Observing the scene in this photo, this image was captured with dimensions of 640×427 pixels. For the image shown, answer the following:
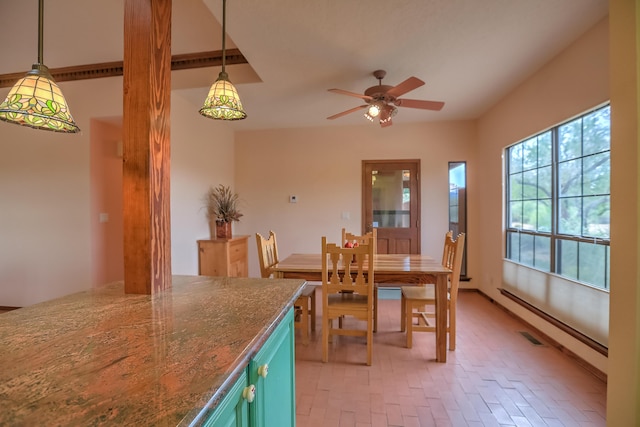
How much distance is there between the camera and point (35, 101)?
1.04 m

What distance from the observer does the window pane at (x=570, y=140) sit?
2.34 metres

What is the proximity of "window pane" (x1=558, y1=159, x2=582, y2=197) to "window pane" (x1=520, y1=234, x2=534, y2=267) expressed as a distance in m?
0.67

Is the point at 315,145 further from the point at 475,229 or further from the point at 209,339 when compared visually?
the point at 209,339

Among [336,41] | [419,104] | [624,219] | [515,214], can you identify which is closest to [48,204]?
[336,41]

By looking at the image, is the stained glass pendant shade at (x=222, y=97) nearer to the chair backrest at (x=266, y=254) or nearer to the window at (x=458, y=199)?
the chair backrest at (x=266, y=254)

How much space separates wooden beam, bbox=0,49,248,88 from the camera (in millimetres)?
2705

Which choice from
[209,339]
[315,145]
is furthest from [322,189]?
[209,339]

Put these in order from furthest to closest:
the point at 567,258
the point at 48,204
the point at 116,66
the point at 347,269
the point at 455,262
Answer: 1. the point at 48,204
2. the point at 116,66
3. the point at 567,258
4. the point at 455,262
5. the point at 347,269

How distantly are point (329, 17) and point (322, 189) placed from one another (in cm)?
273

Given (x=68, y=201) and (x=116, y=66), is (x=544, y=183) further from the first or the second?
Result: (x=68, y=201)

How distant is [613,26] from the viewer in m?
1.38

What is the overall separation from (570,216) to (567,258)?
0.36 metres

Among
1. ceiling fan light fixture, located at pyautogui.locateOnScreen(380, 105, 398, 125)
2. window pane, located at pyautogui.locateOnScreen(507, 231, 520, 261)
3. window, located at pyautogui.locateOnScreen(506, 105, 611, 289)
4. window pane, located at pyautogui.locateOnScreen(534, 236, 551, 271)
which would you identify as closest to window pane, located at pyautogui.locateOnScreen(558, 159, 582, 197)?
window, located at pyautogui.locateOnScreen(506, 105, 611, 289)

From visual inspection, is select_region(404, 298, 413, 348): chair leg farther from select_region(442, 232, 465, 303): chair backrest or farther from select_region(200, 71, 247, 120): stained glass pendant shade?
select_region(200, 71, 247, 120): stained glass pendant shade
